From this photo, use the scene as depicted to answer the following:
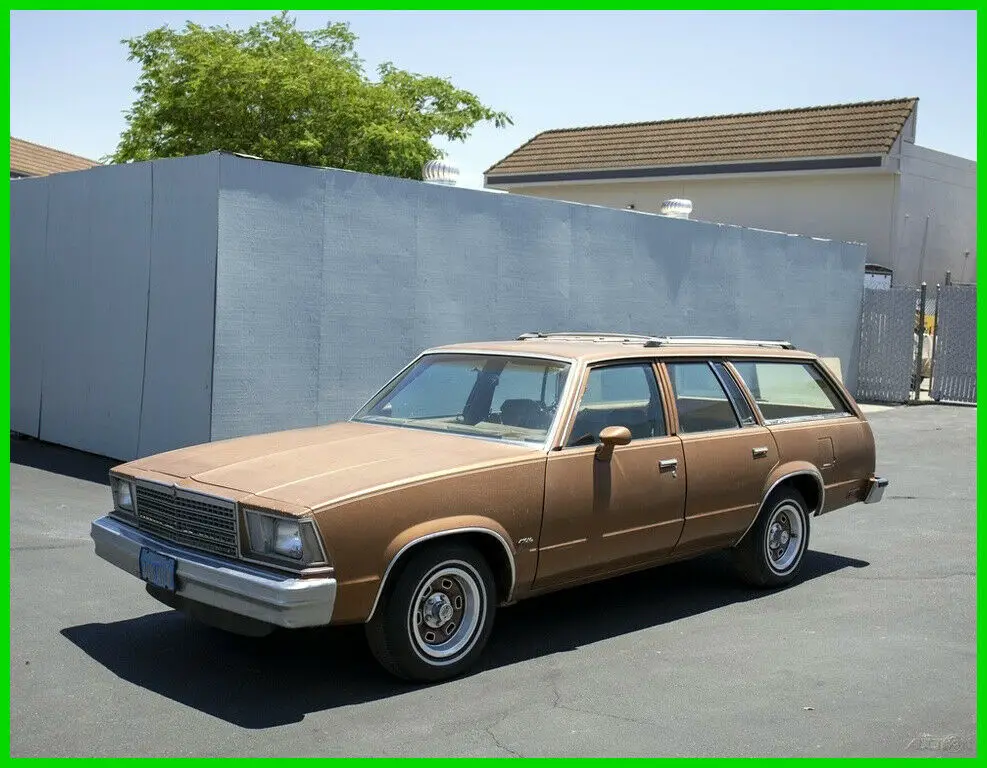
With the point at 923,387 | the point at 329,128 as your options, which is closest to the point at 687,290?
the point at 923,387

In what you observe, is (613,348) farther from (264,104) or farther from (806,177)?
(264,104)

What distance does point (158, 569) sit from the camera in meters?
5.53

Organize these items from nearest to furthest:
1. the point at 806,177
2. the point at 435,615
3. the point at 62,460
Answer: the point at 435,615
the point at 62,460
the point at 806,177

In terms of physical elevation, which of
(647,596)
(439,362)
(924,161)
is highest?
(924,161)

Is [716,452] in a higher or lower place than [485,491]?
higher

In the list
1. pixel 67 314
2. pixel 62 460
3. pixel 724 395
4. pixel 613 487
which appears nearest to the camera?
pixel 613 487

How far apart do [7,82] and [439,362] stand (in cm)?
628

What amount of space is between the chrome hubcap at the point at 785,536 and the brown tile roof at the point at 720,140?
2058cm

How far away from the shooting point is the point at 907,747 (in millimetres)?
4734

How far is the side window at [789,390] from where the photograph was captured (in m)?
7.70

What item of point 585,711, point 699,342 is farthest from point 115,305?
point 585,711

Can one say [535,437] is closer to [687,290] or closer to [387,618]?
[387,618]

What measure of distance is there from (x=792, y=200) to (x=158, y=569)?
24686mm

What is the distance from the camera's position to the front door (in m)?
6.04
